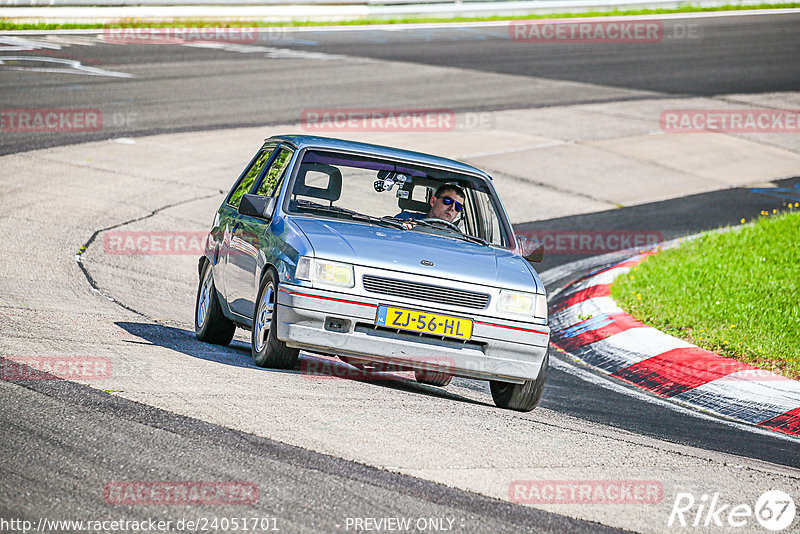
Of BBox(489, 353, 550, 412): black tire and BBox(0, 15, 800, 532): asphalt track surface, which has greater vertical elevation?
BBox(0, 15, 800, 532): asphalt track surface

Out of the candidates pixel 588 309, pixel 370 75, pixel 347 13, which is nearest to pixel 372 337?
pixel 588 309

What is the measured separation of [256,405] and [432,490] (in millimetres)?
1359

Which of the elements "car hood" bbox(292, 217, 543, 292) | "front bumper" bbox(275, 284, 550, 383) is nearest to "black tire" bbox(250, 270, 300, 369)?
"front bumper" bbox(275, 284, 550, 383)

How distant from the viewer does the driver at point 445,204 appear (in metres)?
8.01

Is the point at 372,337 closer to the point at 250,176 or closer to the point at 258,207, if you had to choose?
the point at 258,207

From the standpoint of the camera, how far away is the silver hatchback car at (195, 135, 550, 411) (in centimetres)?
659

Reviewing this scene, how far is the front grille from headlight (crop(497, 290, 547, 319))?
17 centimetres

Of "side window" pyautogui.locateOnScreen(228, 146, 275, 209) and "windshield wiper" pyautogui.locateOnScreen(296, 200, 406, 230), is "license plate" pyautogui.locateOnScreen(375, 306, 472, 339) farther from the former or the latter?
"side window" pyautogui.locateOnScreen(228, 146, 275, 209)

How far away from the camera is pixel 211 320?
8438 mm

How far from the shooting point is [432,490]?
15.9 ft

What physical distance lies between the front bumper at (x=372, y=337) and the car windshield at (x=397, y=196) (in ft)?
3.52

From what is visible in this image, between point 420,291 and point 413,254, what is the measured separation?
0.30 m

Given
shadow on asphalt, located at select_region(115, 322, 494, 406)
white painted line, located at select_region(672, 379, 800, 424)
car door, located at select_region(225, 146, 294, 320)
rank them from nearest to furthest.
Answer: shadow on asphalt, located at select_region(115, 322, 494, 406) < car door, located at select_region(225, 146, 294, 320) < white painted line, located at select_region(672, 379, 800, 424)

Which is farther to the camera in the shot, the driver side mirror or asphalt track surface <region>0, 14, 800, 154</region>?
asphalt track surface <region>0, 14, 800, 154</region>
